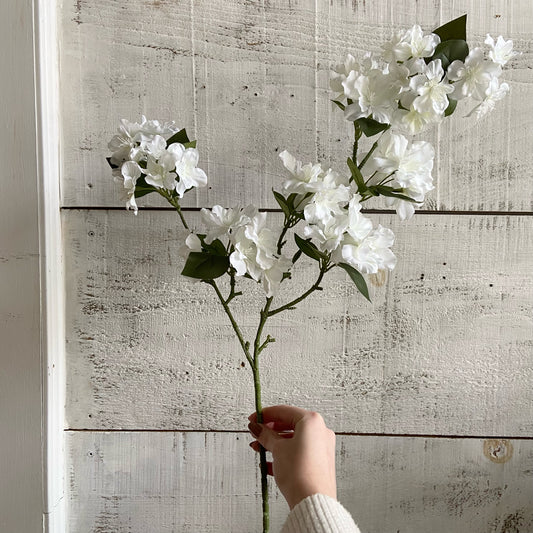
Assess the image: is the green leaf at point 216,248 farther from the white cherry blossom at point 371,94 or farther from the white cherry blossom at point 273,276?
the white cherry blossom at point 371,94

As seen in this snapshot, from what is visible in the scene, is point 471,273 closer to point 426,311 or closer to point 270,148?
point 426,311

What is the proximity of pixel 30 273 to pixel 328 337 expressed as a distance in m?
0.39

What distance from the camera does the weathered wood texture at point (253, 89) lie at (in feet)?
2.20

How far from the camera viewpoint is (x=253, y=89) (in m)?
0.68

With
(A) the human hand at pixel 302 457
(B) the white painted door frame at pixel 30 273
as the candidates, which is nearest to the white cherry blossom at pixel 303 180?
(A) the human hand at pixel 302 457

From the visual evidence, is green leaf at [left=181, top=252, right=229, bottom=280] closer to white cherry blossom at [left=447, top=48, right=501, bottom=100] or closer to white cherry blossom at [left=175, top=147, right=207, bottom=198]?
white cherry blossom at [left=175, top=147, right=207, bottom=198]

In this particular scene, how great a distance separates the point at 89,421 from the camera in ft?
2.35

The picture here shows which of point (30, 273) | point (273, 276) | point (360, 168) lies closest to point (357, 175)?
point (360, 168)

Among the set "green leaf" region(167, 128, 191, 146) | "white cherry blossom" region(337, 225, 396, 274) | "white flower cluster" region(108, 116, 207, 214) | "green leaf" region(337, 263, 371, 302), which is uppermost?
"green leaf" region(167, 128, 191, 146)

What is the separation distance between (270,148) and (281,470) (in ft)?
1.28

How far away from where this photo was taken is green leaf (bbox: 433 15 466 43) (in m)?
0.51

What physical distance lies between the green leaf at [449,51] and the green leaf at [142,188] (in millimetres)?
306

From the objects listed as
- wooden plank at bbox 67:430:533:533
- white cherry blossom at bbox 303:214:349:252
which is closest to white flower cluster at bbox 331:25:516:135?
white cherry blossom at bbox 303:214:349:252

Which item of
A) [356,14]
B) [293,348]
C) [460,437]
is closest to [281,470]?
[293,348]
